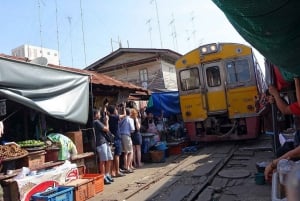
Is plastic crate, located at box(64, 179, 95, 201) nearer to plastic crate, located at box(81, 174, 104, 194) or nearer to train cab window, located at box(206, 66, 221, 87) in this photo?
plastic crate, located at box(81, 174, 104, 194)

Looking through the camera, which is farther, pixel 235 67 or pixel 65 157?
pixel 235 67

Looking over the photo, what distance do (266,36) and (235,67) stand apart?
1050cm

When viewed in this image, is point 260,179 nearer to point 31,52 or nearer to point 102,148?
point 102,148

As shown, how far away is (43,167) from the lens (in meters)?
6.55

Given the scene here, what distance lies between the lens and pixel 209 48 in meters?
12.4

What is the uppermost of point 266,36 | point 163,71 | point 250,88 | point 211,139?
point 163,71

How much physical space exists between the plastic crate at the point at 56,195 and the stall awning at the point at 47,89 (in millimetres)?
1693

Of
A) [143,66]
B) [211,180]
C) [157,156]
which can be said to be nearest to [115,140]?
[157,156]

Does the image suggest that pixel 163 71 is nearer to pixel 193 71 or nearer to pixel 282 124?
pixel 193 71

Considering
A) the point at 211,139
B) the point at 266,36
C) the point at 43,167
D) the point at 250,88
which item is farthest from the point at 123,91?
the point at 266,36

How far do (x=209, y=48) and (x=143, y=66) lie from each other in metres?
10.8

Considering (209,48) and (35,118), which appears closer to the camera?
(35,118)

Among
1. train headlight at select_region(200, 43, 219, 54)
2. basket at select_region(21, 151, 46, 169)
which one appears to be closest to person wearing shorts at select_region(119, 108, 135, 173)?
basket at select_region(21, 151, 46, 169)

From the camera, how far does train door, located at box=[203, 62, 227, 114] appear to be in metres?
12.0
